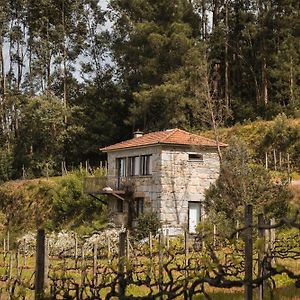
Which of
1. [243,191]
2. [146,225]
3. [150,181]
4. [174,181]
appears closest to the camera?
[243,191]

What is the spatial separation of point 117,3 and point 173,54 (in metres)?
7.94

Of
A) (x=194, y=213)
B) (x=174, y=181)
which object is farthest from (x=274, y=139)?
(x=174, y=181)

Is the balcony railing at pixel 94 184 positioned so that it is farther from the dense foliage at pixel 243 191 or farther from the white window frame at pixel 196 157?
the dense foliage at pixel 243 191

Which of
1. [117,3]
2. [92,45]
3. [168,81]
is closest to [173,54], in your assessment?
[168,81]

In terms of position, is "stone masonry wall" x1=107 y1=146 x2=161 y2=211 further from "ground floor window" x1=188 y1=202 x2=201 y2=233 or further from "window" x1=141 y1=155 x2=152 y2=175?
"ground floor window" x1=188 y1=202 x2=201 y2=233

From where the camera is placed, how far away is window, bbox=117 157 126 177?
29.5 m

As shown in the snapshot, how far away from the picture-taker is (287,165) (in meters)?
30.2

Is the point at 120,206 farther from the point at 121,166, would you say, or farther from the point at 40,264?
the point at 40,264

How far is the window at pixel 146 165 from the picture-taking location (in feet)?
91.4

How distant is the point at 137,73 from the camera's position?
4197 centimetres

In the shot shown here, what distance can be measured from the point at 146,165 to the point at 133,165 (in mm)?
1041

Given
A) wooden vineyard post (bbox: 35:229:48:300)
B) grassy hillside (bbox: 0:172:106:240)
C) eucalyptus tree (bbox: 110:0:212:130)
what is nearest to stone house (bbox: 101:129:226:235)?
grassy hillside (bbox: 0:172:106:240)

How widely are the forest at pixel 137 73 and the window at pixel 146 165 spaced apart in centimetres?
735

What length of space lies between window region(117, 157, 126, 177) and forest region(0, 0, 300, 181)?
666 cm
